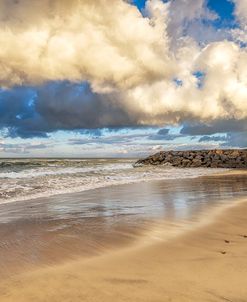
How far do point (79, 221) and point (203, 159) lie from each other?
1598 inches

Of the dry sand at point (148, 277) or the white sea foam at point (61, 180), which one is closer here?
the dry sand at point (148, 277)

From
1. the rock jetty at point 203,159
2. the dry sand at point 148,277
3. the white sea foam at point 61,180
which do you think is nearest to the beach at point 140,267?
the dry sand at point 148,277

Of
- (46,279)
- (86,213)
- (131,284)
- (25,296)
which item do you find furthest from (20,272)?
(86,213)

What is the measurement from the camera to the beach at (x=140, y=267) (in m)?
3.93

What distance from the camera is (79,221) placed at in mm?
8359

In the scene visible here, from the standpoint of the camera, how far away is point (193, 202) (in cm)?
1129

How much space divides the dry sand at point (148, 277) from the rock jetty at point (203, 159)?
123ft

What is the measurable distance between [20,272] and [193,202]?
750 centimetres

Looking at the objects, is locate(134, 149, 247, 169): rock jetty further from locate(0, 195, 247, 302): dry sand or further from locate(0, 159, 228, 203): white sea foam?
locate(0, 195, 247, 302): dry sand

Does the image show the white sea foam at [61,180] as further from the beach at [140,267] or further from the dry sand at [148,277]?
the dry sand at [148,277]

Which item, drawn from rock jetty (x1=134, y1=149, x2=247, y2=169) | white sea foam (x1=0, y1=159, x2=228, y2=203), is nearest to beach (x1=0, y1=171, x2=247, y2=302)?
white sea foam (x1=0, y1=159, x2=228, y2=203)

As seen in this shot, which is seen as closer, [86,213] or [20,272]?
[20,272]

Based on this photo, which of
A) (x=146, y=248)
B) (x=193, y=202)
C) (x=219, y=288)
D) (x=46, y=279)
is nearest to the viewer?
(x=219, y=288)

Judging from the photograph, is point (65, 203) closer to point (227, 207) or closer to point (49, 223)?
point (49, 223)
